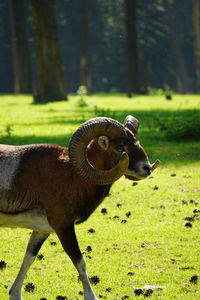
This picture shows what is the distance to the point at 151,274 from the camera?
7965 mm

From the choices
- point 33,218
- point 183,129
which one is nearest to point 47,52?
point 183,129

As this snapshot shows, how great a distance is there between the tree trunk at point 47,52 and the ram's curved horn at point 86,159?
27.6 m

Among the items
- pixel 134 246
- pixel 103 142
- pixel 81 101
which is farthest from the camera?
pixel 81 101

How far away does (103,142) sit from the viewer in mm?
7145

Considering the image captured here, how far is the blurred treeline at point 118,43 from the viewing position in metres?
77.8

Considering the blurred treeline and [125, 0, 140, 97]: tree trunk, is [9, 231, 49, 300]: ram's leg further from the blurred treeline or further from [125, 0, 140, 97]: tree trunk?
the blurred treeline

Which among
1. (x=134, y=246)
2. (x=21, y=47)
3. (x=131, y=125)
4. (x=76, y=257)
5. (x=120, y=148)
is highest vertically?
(x=131, y=125)

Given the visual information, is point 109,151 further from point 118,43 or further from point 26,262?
point 118,43

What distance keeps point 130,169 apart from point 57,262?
2.06m

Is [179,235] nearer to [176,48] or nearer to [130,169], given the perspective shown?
[130,169]

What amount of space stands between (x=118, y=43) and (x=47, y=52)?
5243cm

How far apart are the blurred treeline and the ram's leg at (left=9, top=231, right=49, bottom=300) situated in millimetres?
67543

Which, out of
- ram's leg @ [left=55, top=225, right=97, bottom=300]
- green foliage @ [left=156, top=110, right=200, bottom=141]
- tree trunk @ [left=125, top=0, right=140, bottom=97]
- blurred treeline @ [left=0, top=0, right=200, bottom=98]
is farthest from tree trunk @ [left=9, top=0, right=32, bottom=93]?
ram's leg @ [left=55, top=225, right=97, bottom=300]

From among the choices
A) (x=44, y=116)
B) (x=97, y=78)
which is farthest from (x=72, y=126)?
(x=97, y=78)
